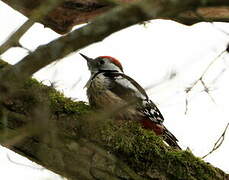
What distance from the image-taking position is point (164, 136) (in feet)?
18.6

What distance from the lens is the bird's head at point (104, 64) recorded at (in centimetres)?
663

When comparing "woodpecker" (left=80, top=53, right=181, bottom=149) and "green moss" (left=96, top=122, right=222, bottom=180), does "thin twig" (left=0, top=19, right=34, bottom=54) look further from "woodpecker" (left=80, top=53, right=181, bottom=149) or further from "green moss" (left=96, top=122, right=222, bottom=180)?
"woodpecker" (left=80, top=53, right=181, bottom=149)

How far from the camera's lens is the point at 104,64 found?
6680 mm

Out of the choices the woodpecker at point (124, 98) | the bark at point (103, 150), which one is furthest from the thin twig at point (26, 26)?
the woodpecker at point (124, 98)

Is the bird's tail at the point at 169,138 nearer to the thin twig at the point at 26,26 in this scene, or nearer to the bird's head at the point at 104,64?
the bird's head at the point at 104,64

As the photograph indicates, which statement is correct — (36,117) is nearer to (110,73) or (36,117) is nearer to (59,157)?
(59,157)

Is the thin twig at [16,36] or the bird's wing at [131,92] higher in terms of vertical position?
the bird's wing at [131,92]

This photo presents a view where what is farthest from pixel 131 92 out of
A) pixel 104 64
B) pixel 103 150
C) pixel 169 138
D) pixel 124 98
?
pixel 103 150

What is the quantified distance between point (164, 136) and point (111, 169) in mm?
1681

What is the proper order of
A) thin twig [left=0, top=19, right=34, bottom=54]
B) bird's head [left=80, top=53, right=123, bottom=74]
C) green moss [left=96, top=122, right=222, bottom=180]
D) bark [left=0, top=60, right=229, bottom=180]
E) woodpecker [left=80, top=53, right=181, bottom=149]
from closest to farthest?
thin twig [left=0, top=19, right=34, bottom=54] → bark [left=0, top=60, right=229, bottom=180] → green moss [left=96, top=122, right=222, bottom=180] → woodpecker [left=80, top=53, right=181, bottom=149] → bird's head [left=80, top=53, right=123, bottom=74]

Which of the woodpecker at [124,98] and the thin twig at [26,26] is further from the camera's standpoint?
the woodpecker at [124,98]

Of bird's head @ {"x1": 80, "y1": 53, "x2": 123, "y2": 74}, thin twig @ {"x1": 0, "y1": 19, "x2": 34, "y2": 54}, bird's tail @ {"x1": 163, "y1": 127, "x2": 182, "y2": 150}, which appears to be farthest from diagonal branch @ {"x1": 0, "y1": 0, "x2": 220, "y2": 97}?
bird's head @ {"x1": 80, "y1": 53, "x2": 123, "y2": 74}

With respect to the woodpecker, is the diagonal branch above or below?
below

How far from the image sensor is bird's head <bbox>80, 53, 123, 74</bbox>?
261 inches
